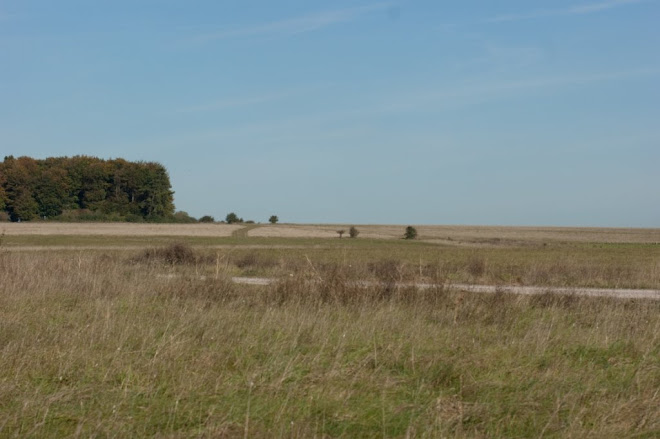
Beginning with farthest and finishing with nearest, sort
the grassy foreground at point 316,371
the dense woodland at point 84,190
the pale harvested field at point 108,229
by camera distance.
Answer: the dense woodland at point 84,190
the pale harvested field at point 108,229
the grassy foreground at point 316,371

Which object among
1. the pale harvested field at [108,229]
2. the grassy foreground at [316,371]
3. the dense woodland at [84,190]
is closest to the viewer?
the grassy foreground at [316,371]

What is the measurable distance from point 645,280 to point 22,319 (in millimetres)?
22797

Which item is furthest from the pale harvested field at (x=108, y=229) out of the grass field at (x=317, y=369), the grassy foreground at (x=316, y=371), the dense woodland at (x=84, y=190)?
the grassy foreground at (x=316, y=371)

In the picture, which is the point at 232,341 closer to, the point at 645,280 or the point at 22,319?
the point at 22,319

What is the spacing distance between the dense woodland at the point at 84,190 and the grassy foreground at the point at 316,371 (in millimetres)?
97852

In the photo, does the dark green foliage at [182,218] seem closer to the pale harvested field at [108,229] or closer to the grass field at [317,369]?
the pale harvested field at [108,229]

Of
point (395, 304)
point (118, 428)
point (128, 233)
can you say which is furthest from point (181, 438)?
point (128, 233)

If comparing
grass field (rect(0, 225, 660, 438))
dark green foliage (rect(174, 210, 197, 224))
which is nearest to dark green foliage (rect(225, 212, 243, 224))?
dark green foliage (rect(174, 210, 197, 224))

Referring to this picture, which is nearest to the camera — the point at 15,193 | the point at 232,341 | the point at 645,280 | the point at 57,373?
the point at 57,373

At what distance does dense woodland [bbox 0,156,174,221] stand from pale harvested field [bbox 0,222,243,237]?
44.0 ft

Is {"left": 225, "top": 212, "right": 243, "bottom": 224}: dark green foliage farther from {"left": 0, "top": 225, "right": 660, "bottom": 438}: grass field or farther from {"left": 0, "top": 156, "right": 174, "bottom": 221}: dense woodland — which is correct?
{"left": 0, "top": 225, "right": 660, "bottom": 438}: grass field

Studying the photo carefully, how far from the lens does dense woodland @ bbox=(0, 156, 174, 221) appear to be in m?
103

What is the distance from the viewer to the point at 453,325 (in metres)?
11.5

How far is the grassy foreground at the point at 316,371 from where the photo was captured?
6.39 meters
